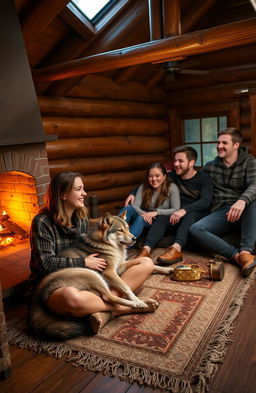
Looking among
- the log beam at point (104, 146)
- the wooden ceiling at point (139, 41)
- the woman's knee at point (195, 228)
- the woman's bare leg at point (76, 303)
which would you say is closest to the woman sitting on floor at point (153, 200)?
the woman's knee at point (195, 228)

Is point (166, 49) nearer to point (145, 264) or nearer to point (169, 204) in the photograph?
point (169, 204)

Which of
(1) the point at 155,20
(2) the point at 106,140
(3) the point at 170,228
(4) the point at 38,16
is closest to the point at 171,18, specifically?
(1) the point at 155,20

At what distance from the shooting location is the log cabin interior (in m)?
3.65

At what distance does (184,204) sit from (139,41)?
327 centimetres

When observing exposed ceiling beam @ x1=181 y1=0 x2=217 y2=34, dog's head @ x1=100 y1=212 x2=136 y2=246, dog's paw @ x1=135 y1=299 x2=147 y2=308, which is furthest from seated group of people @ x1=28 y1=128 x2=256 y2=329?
exposed ceiling beam @ x1=181 y1=0 x2=217 y2=34

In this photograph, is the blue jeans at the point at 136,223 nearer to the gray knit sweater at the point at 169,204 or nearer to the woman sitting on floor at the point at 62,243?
the gray knit sweater at the point at 169,204

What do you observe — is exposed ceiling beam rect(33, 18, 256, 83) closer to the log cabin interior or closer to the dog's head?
the log cabin interior

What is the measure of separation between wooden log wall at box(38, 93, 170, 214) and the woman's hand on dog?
10.9 feet

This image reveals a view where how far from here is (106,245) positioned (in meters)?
3.11

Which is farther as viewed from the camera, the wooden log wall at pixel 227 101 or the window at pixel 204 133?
the window at pixel 204 133

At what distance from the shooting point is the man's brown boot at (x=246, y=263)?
12.0 ft

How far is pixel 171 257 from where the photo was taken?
13.5 ft

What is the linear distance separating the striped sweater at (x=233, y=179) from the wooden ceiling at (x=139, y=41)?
1.43 metres

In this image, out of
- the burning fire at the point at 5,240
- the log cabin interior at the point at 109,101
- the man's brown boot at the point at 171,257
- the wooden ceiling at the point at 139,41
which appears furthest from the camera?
the burning fire at the point at 5,240
